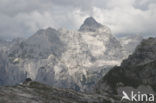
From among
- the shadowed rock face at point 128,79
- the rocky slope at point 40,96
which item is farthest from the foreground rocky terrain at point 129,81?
the rocky slope at point 40,96

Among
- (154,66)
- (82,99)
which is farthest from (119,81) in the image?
(82,99)

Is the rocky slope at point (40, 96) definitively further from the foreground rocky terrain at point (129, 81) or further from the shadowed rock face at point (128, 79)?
the shadowed rock face at point (128, 79)

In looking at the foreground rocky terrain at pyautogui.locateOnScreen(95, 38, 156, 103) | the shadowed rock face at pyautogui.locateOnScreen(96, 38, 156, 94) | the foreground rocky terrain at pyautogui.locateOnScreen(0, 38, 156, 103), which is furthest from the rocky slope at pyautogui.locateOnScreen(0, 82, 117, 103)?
the shadowed rock face at pyautogui.locateOnScreen(96, 38, 156, 94)

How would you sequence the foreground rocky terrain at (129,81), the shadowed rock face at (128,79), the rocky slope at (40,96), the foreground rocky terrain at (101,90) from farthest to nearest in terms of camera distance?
1. the shadowed rock face at (128,79)
2. the foreground rocky terrain at (129,81)
3. the foreground rocky terrain at (101,90)
4. the rocky slope at (40,96)

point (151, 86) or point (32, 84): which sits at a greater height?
point (32, 84)

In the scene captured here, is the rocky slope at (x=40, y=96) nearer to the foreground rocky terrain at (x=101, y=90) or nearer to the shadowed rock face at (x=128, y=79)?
the foreground rocky terrain at (x=101, y=90)

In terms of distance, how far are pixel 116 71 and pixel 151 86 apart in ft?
79.1

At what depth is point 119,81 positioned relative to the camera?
13362 centimetres

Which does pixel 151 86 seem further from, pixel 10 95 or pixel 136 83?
pixel 10 95

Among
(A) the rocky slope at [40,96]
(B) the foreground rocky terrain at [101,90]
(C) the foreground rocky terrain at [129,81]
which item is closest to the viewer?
(A) the rocky slope at [40,96]

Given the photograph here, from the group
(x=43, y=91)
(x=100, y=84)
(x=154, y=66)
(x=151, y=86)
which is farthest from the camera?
(x=154, y=66)

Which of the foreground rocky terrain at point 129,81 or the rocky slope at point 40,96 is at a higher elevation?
the rocky slope at point 40,96

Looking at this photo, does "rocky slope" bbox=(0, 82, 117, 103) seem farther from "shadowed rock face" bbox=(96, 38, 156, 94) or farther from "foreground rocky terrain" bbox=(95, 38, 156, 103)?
"shadowed rock face" bbox=(96, 38, 156, 94)

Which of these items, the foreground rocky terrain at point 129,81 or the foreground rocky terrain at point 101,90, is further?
the foreground rocky terrain at point 129,81
